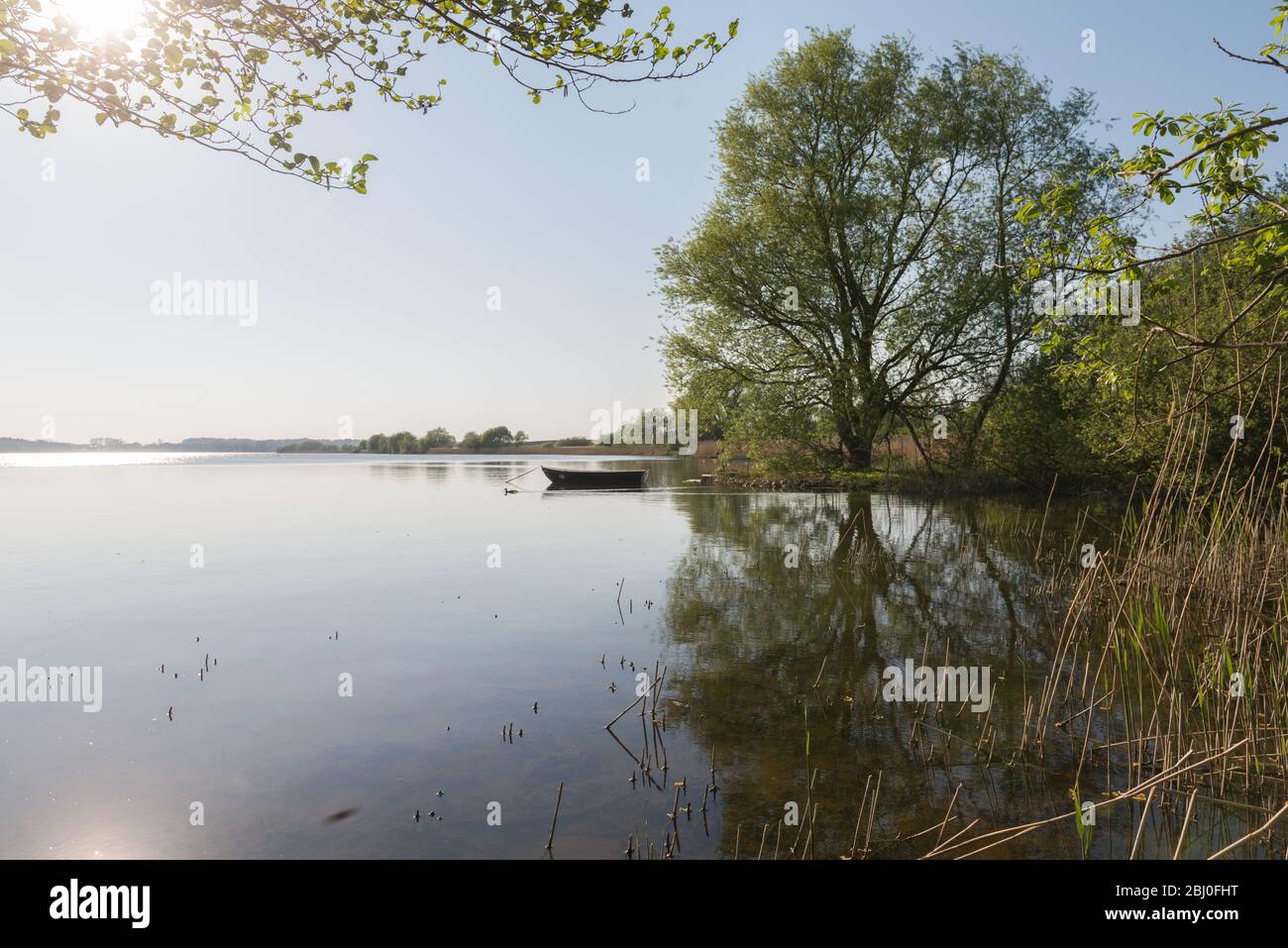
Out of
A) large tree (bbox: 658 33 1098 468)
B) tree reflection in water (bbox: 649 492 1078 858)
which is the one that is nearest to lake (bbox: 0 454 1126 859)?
tree reflection in water (bbox: 649 492 1078 858)

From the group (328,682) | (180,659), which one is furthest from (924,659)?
(180,659)

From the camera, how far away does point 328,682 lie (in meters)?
8.04

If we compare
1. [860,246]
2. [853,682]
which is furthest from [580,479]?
[853,682]

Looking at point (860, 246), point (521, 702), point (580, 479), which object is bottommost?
point (521, 702)

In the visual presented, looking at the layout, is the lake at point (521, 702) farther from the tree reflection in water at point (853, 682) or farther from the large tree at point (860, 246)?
the large tree at point (860, 246)

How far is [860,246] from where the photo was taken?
3100cm

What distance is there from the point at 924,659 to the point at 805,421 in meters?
24.4

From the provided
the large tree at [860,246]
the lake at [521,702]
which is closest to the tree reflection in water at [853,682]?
the lake at [521,702]

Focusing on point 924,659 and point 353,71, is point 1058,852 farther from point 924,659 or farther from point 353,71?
point 353,71

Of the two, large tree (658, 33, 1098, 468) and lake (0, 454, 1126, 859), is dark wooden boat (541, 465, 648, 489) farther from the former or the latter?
lake (0, 454, 1126, 859)

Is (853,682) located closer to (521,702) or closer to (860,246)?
(521,702)

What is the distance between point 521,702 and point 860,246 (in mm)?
27962

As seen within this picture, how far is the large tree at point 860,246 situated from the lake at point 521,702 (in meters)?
15.2

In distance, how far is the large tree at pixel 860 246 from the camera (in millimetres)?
30422
